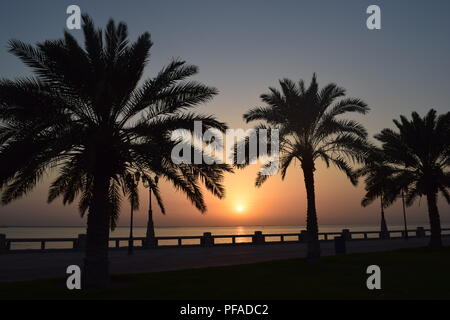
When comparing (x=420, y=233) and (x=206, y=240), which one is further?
(x=420, y=233)

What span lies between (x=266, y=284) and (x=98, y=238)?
18.5ft

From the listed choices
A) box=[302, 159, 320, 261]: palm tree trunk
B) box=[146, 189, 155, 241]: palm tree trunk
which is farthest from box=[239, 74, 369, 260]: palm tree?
box=[146, 189, 155, 241]: palm tree trunk

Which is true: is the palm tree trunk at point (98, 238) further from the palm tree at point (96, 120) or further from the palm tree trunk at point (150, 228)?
the palm tree trunk at point (150, 228)

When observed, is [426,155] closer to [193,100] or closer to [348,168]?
[348,168]

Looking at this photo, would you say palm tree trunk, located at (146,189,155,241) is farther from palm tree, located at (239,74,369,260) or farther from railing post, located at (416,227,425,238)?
railing post, located at (416,227,425,238)

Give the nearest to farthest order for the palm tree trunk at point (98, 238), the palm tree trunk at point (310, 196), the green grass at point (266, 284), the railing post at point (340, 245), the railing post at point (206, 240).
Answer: the green grass at point (266, 284), the palm tree trunk at point (98, 238), the palm tree trunk at point (310, 196), the railing post at point (340, 245), the railing post at point (206, 240)

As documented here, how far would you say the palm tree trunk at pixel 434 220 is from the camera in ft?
93.1

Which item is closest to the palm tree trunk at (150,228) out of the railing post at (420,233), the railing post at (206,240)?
the railing post at (206,240)

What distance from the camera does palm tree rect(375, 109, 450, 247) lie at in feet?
91.9

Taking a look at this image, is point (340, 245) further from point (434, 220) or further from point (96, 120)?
point (96, 120)

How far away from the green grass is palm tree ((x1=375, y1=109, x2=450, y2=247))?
1019 centimetres

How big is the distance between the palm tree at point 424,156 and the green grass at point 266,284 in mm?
10186

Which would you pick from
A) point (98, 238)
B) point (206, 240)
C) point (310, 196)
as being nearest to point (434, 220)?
point (310, 196)

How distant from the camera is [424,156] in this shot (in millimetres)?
28391
